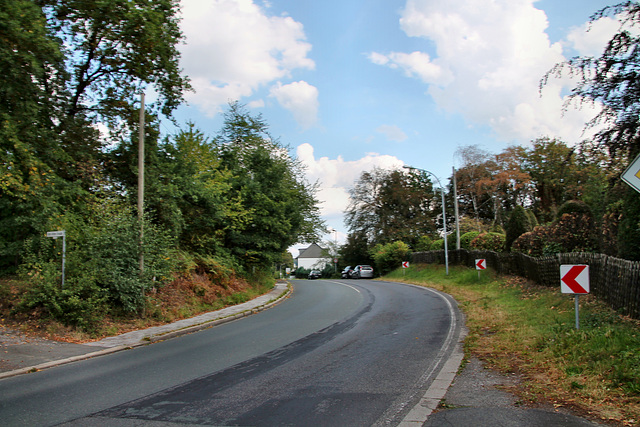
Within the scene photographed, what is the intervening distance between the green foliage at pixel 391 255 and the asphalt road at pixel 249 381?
114 ft

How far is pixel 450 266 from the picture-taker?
109 feet

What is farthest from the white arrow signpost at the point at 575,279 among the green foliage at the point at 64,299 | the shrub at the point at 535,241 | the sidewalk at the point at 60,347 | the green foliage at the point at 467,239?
the green foliage at the point at 467,239

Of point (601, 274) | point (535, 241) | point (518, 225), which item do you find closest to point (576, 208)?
point (535, 241)

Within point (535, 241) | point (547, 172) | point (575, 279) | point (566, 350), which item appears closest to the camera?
point (566, 350)

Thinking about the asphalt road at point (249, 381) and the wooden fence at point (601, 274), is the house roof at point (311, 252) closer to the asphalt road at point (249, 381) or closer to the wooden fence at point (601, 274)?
the wooden fence at point (601, 274)

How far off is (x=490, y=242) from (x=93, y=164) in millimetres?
23316

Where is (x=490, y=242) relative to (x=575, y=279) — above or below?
above

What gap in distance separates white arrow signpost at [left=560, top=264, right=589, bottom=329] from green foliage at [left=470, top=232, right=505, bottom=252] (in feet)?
62.7

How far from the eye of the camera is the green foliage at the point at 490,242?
27.2 meters

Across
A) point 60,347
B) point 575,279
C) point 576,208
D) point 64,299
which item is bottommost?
Answer: point 60,347

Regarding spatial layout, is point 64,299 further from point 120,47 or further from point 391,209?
point 391,209

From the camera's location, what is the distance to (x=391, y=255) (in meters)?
46.7

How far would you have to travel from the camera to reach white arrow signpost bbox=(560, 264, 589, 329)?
826 centimetres

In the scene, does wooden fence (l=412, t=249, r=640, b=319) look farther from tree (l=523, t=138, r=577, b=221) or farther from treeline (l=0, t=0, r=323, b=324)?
tree (l=523, t=138, r=577, b=221)
